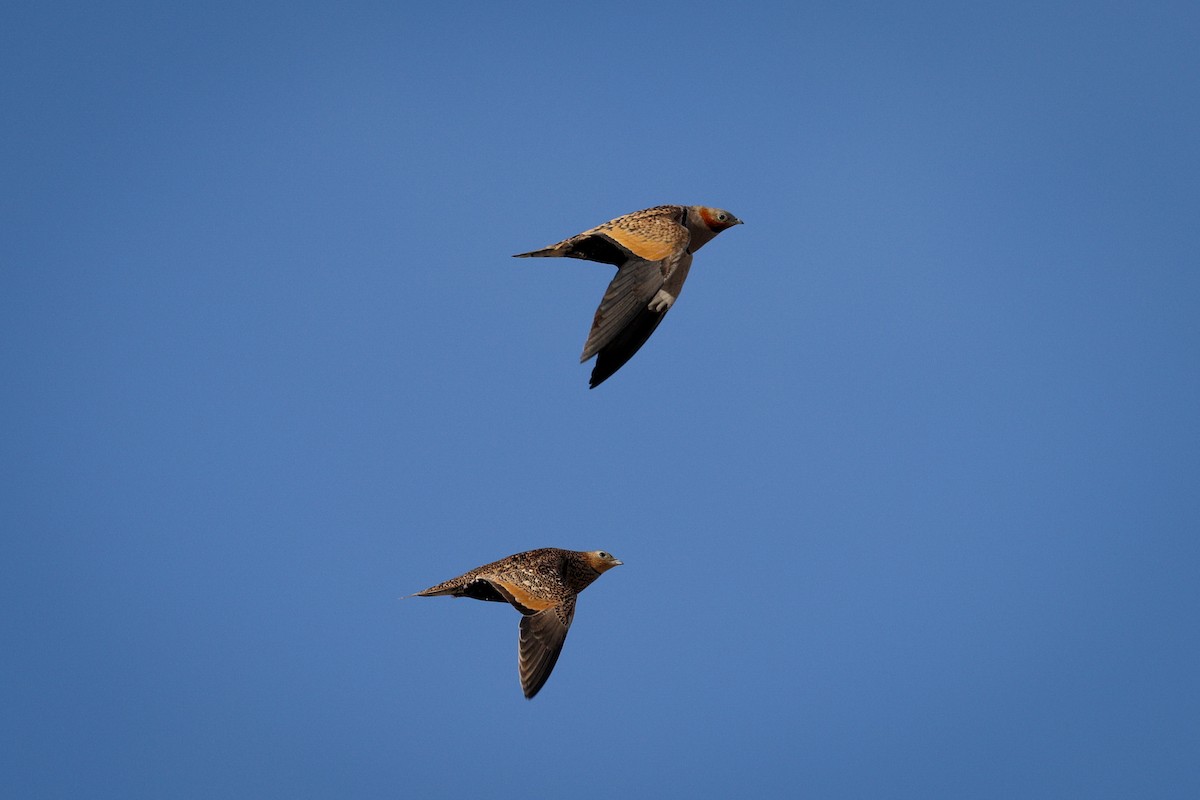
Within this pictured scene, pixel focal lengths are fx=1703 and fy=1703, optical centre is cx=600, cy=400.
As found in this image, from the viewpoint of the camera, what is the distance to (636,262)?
18.0 meters

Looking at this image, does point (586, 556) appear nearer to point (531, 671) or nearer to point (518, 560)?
point (518, 560)

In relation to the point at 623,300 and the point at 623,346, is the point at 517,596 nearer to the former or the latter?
the point at 623,346

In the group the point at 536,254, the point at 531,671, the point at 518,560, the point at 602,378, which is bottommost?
the point at 531,671

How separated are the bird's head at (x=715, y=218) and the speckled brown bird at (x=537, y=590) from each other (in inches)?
161

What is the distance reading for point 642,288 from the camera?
17781 mm

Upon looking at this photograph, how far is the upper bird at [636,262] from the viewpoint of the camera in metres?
17.4

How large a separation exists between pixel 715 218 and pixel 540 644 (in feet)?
18.3

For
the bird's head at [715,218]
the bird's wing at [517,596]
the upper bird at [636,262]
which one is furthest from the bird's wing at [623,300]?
the bird's wing at [517,596]

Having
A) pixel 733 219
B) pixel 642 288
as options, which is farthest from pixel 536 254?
pixel 733 219

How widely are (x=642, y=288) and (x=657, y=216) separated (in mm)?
1940

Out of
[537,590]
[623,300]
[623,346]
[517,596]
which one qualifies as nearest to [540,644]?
[517,596]

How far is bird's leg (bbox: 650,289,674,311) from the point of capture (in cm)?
1798

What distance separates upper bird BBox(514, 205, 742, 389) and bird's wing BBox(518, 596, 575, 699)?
268 cm

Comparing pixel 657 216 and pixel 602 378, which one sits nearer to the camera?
pixel 602 378
